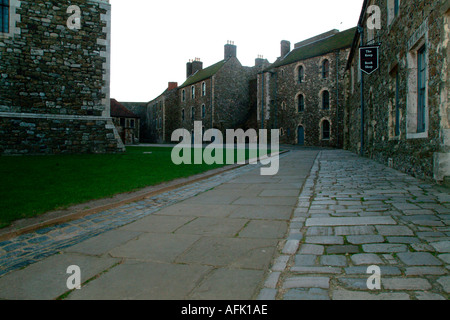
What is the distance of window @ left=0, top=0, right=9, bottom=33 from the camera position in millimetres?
12451

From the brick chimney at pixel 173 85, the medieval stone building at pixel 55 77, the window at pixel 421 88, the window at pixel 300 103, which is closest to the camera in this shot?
the window at pixel 421 88

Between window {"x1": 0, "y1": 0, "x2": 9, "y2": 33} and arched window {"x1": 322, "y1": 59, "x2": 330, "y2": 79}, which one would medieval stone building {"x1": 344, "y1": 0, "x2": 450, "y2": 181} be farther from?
arched window {"x1": 322, "y1": 59, "x2": 330, "y2": 79}

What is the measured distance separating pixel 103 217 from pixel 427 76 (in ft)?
22.0

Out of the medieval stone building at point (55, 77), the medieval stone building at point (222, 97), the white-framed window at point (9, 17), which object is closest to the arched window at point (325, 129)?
the medieval stone building at point (222, 97)

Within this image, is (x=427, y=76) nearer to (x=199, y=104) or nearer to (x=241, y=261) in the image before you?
(x=241, y=261)

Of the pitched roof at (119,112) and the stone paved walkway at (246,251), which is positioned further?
the pitched roof at (119,112)

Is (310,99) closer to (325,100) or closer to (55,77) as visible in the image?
(325,100)

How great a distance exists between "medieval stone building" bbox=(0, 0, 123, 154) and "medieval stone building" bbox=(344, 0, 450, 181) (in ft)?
36.7

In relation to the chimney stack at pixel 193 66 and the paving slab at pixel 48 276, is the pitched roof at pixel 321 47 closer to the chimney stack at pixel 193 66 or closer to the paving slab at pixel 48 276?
the chimney stack at pixel 193 66

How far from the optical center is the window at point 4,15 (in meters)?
12.5

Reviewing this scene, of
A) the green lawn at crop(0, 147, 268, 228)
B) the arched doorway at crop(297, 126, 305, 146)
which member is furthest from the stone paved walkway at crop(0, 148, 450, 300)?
→ the arched doorway at crop(297, 126, 305, 146)

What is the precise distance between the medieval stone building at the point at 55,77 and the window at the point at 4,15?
33 millimetres

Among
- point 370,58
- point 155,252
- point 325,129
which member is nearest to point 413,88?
point 370,58

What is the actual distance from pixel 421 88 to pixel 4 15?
583 inches
